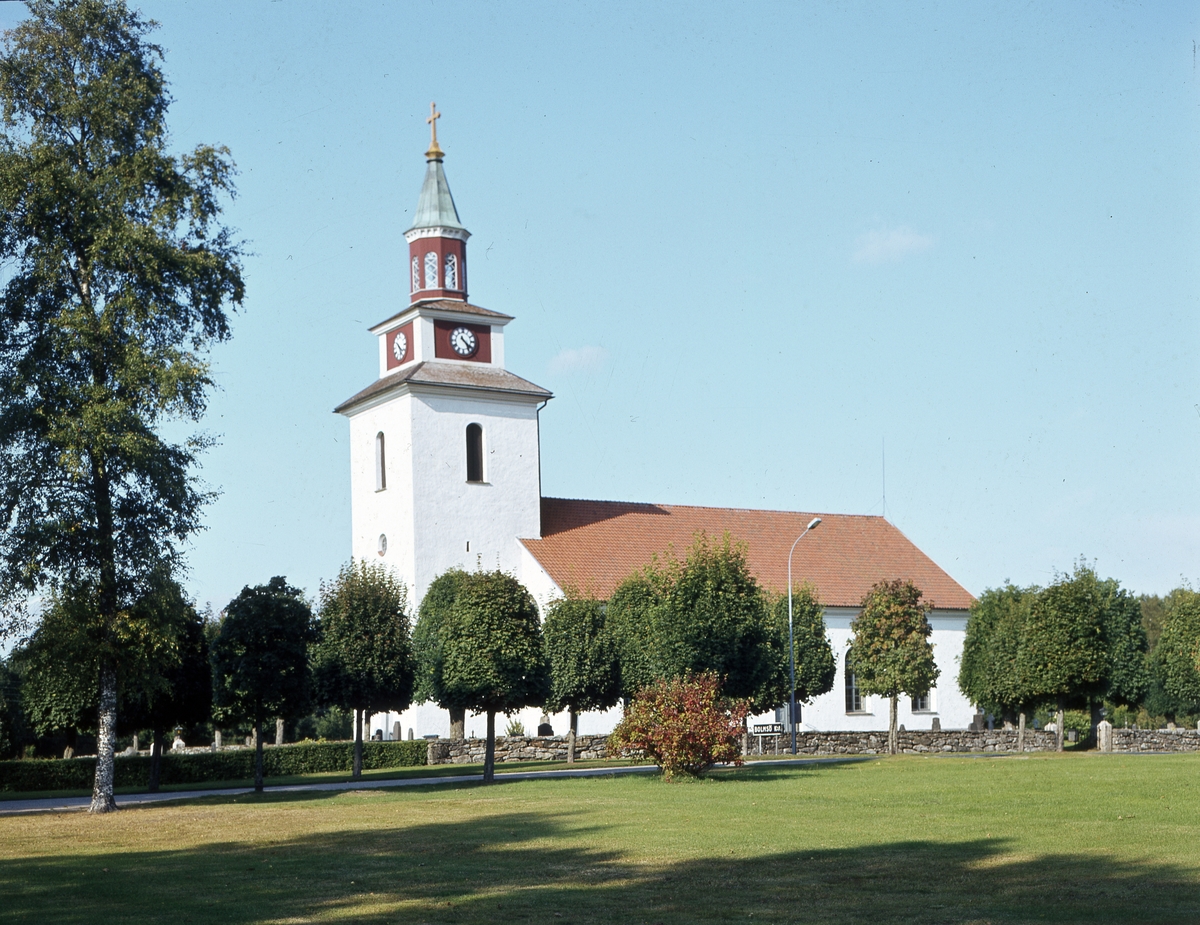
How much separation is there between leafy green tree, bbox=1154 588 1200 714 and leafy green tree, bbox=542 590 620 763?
22715mm

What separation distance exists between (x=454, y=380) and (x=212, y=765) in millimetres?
20241

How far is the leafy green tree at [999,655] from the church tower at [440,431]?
19.5 metres

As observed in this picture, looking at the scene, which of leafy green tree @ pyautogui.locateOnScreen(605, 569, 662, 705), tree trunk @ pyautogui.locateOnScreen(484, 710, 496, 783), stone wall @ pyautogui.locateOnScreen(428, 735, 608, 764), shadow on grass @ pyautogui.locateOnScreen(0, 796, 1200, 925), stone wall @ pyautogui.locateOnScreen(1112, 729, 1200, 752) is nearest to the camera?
shadow on grass @ pyautogui.locateOnScreen(0, 796, 1200, 925)

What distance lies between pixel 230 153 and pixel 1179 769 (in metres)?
25.6

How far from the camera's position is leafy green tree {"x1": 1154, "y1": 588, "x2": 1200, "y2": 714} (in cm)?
5184

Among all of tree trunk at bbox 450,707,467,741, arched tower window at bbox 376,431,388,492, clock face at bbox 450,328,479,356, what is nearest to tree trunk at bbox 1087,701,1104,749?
tree trunk at bbox 450,707,467,741

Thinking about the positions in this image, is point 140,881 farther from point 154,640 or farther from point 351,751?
point 351,751

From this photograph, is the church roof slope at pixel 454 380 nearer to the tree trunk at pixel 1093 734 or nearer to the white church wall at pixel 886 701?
the white church wall at pixel 886 701

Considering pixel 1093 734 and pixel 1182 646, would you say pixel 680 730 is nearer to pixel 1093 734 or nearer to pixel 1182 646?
pixel 1093 734

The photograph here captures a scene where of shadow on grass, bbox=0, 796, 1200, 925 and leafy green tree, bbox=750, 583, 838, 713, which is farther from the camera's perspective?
leafy green tree, bbox=750, 583, 838, 713

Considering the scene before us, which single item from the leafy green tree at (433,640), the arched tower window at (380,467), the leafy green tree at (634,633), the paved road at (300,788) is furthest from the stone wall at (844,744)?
the arched tower window at (380,467)

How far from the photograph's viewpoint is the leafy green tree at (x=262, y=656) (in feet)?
103

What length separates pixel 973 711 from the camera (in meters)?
64.6

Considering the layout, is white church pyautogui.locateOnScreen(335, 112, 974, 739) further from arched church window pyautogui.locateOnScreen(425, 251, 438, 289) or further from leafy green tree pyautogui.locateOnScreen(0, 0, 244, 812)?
leafy green tree pyautogui.locateOnScreen(0, 0, 244, 812)
